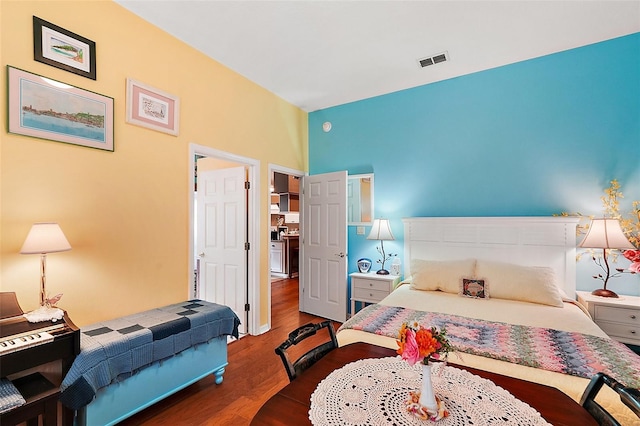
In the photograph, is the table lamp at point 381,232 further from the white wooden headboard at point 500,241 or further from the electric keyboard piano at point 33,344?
the electric keyboard piano at point 33,344

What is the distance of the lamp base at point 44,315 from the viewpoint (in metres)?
1.62

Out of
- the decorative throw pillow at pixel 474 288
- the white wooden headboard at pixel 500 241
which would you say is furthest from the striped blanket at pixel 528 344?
the white wooden headboard at pixel 500 241

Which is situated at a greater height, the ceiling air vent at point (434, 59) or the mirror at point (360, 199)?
the ceiling air vent at point (434, 59)

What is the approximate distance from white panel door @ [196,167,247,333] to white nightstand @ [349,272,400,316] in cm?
136

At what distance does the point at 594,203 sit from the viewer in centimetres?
279

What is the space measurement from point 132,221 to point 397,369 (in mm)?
2195

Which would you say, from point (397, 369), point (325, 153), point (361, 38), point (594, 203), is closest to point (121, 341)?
point (397, 369)

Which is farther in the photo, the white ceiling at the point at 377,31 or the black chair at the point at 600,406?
the white ceiling at the point at 377,31

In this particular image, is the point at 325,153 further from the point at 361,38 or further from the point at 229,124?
the point at 361,38

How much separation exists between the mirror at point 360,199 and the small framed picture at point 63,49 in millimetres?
2966

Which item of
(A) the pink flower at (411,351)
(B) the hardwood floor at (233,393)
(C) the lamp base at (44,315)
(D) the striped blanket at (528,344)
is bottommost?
(B) the hardwood floor at (233,393)

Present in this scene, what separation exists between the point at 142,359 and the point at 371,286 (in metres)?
2.41

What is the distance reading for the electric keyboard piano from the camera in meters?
1.40

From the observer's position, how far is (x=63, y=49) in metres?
1.96
